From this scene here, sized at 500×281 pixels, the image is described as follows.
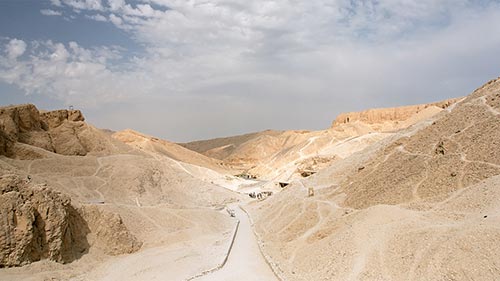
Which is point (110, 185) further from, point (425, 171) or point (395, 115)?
point (395, 115)

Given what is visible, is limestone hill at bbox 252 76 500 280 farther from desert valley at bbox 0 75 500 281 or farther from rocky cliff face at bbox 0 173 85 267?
rocky cliff face at bbox 0 173 85 267

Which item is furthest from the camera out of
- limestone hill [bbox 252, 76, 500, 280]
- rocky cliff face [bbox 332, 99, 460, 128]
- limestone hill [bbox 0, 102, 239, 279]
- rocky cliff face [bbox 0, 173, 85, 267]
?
rocky cliff face [bbox 332, 99, 460, 128]

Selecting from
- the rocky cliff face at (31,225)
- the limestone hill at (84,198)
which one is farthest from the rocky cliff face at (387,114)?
the rocky cliff face at (31,225)

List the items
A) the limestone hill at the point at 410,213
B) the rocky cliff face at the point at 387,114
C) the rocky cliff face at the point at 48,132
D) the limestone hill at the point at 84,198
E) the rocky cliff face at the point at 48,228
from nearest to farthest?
1. the limestone hill at the point at 410,213
2. the rocky cliff face at the point at 48,228
3. the limestone hill at the point at 84,198
4. the rocky cliff face at the point at 48,132
5. the rocky cliff face at the point at 387,114

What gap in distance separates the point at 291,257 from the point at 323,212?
446 cm

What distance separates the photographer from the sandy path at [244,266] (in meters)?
15.6

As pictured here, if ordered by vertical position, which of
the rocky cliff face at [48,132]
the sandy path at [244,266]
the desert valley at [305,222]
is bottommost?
the sandy path at [244,266]

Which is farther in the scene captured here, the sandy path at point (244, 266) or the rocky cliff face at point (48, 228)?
the rocky cliff face at point (48, 228)

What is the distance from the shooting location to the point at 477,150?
17344mm

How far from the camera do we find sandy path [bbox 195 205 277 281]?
15.6 m

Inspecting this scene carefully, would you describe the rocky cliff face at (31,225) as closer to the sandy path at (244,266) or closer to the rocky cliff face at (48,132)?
the sandy path at (244,266)

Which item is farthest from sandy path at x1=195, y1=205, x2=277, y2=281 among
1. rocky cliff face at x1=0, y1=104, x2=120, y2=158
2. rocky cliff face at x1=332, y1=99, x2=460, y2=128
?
rocky cliff face at x1=332, y1=99, x2=460, y2=128

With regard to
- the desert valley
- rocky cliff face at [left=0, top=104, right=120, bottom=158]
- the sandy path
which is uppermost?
rocky cliff face at [left=0, top=104, right=120, bottom=158]

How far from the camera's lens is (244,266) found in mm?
17016
